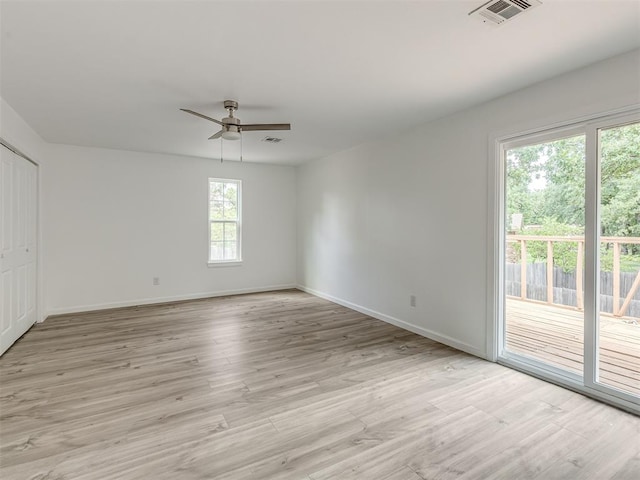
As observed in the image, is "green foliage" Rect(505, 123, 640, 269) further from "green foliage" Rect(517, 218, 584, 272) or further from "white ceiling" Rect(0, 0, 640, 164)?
"white ceiling" Rect(0, 0, 640, 164)

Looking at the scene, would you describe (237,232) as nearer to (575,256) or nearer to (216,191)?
(216,191)

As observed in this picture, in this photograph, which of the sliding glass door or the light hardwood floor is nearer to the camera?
the light hardwood floor

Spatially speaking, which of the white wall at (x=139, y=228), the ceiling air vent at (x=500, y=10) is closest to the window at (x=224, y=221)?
the white wall at (x=139, y=228)

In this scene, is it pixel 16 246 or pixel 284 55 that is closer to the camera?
pixel 284 55

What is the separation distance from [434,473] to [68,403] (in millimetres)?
2562

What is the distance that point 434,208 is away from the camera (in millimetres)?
3814

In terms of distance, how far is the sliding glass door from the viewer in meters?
2.42

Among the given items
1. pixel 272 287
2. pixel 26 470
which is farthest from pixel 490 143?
pixel 272 287

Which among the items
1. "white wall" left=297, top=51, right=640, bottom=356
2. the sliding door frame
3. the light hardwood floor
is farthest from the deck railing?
the light hardwood floor

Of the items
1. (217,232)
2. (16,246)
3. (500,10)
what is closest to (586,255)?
(500,10)

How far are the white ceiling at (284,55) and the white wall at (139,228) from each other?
4.87 feet

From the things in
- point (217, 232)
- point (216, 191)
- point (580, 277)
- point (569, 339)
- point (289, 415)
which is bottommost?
point (289, 415)

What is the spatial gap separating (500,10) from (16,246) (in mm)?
4972

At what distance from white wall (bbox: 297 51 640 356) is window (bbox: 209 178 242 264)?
1.82 meters
